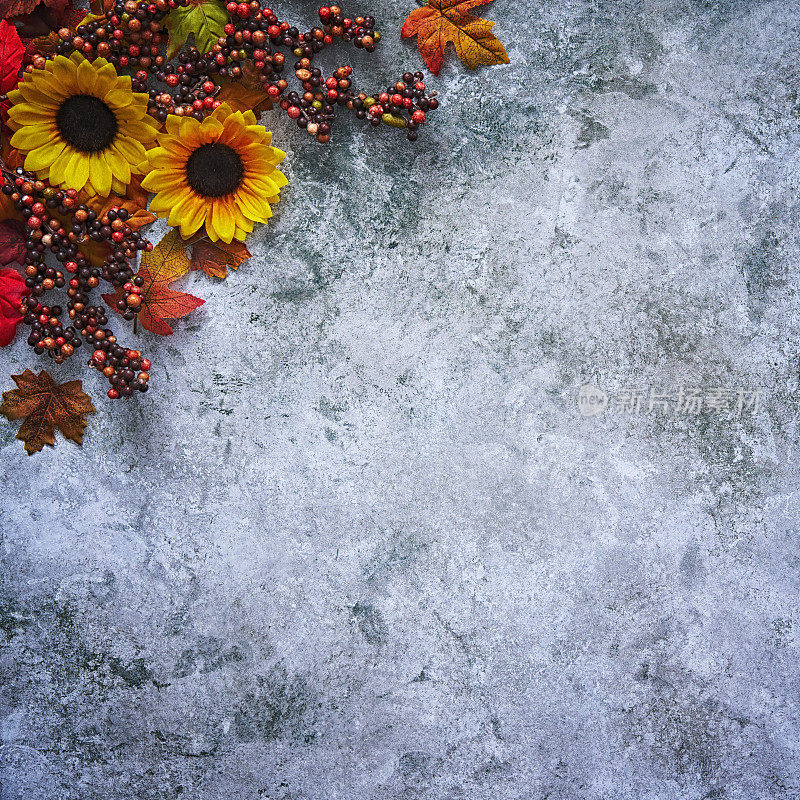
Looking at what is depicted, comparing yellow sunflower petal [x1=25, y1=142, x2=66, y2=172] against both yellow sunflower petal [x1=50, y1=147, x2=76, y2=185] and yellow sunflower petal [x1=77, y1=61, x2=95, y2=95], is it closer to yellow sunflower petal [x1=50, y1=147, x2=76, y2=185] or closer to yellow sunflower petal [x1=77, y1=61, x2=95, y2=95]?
yellow sunflower petal [x1=50, y1=147, x2=76, y2=185]

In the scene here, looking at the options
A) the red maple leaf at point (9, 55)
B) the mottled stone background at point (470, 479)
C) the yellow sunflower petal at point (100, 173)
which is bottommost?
the mottled stone background at point (470, 479)

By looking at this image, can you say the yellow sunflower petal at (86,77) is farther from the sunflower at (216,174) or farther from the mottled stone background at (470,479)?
the mottled stone background at (470,479)

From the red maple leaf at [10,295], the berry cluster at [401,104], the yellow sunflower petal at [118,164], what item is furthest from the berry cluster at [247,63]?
the red maple leaf at [10,295]

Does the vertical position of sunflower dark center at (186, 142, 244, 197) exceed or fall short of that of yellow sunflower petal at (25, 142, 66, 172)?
it falls short

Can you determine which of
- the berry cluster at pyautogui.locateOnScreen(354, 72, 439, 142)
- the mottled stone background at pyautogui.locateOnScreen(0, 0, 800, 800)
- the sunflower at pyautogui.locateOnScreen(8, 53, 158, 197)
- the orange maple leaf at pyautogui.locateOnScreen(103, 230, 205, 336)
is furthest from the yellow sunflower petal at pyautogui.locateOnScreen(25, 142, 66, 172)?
the berry cluster at pyautogui.locateOnScreen(354, 72, 439, 142)

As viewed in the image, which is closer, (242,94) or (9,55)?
(9,55)

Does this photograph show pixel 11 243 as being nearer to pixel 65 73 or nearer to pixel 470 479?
pixel 65 73

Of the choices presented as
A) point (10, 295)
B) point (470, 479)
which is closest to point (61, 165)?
point (10, 295)
